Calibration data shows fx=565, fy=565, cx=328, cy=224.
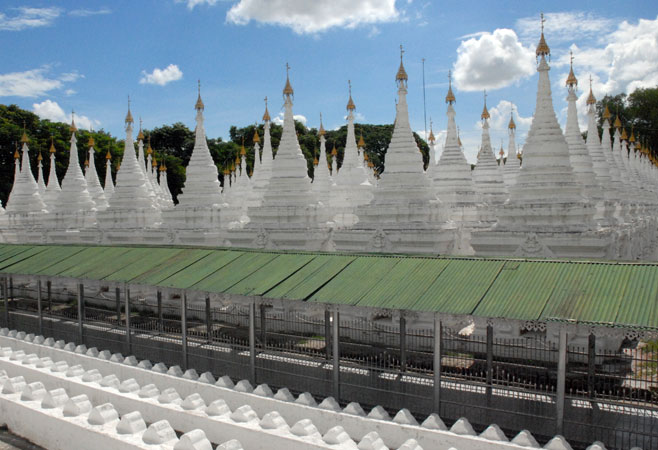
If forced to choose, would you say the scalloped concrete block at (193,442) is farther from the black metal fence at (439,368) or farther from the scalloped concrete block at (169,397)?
the black metal fence at (439,368)

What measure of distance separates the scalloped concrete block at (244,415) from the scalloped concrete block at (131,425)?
76.8 inches

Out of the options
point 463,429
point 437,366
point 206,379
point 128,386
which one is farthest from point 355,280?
point 128,386

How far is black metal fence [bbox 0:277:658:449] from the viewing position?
11891 millimetres

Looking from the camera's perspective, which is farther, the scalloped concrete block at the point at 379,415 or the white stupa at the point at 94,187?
the white stupa at the point at 94,187

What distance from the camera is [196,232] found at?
2642 cm

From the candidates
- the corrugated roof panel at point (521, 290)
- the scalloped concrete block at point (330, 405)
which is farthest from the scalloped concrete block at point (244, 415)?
the corrugated roof panel at point (521, 290)

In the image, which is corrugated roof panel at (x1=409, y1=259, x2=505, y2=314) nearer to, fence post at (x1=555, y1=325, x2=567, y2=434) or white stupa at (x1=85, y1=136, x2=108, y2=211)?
fence post at (x1=555, y1=325, x2=567, y2=434)

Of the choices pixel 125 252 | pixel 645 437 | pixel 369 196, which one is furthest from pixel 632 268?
pixel 369 196

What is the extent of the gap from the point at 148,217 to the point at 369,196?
41.7 ft

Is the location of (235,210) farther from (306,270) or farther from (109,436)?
(109,436)

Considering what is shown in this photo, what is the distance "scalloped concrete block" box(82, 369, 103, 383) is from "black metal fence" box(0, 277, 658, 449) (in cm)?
215

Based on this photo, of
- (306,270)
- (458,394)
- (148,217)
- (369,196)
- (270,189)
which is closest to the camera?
(458,394)

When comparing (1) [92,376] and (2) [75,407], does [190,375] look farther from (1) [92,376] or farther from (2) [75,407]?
(2) [75,407]

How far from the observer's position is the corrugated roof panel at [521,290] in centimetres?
1119
